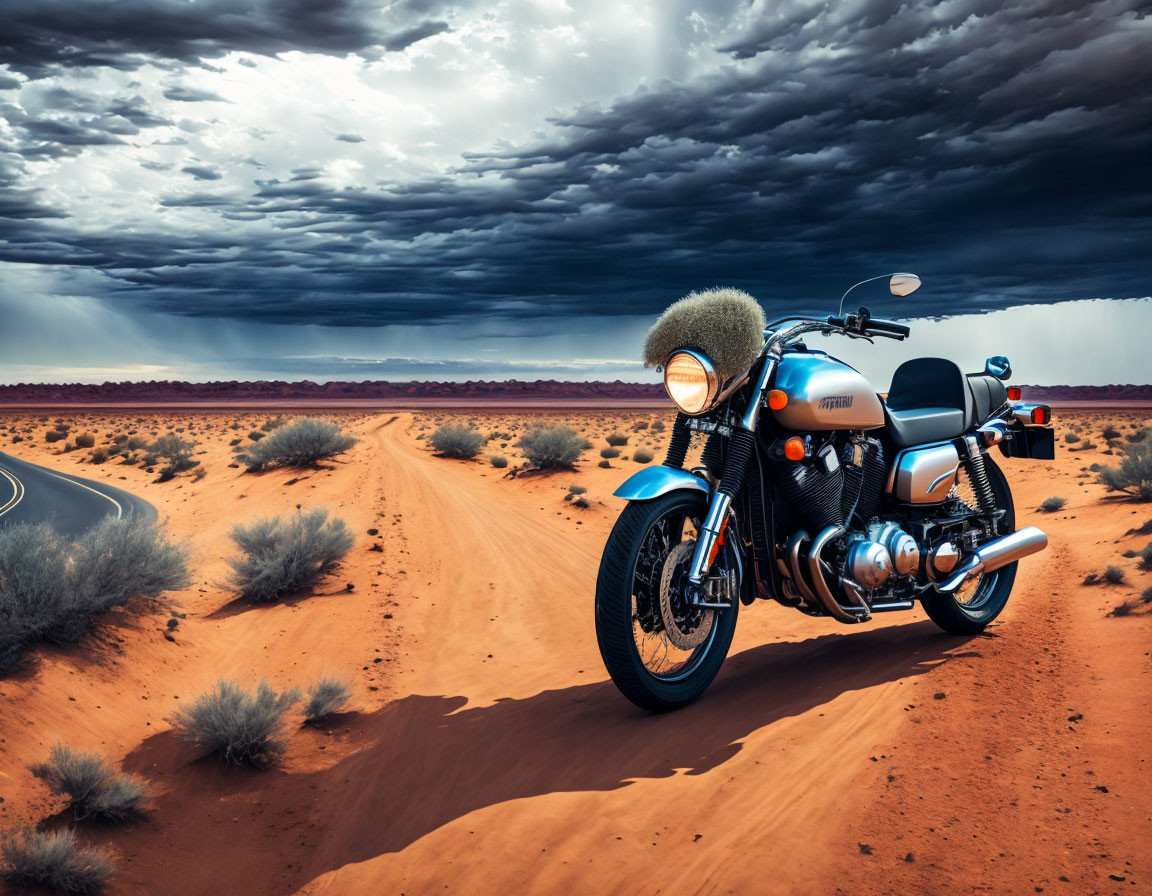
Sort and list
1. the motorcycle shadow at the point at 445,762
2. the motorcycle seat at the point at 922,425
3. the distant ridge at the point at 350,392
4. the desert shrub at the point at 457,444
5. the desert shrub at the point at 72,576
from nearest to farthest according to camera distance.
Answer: the motorcycle shadow at the point at 445,762, the motorcycle seat at the point at 922,425, the desert shrub at the point at 72,576, the desert shrub at the point at 457,444, the distant ridge at the point at 350,392

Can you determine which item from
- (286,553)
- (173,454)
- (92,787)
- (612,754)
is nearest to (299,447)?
(173,454)

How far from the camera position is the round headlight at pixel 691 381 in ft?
16.1

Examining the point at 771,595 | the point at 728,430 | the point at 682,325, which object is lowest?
the point at 771,595

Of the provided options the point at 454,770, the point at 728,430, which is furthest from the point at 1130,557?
the point at 454,770

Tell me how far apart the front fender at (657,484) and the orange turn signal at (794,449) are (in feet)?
1.81

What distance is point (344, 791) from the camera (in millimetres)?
4895

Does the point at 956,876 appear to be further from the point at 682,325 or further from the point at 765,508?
the point at 682,325

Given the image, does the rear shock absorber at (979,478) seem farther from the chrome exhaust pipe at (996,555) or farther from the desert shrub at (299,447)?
the desert shrub at (299,447)

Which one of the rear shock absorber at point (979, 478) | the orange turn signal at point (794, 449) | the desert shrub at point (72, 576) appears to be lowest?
the desert shrub at point (72, 576)

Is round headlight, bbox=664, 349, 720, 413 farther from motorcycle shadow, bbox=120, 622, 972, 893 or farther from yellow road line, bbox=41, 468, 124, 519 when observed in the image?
yellow road line, bbox=41, 468, 124, 519

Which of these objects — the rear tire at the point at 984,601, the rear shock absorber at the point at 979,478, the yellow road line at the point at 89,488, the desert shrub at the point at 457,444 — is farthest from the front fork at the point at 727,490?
the desert shrub at the point at 457,444

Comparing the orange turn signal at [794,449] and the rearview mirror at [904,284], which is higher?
the rearview mirror at [904,284]

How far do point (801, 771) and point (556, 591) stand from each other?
17.6 feet

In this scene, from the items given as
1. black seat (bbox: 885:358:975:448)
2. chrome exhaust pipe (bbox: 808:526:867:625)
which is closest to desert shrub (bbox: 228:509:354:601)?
chrome exhaust pipe (bbox: 808:526:867:625)
